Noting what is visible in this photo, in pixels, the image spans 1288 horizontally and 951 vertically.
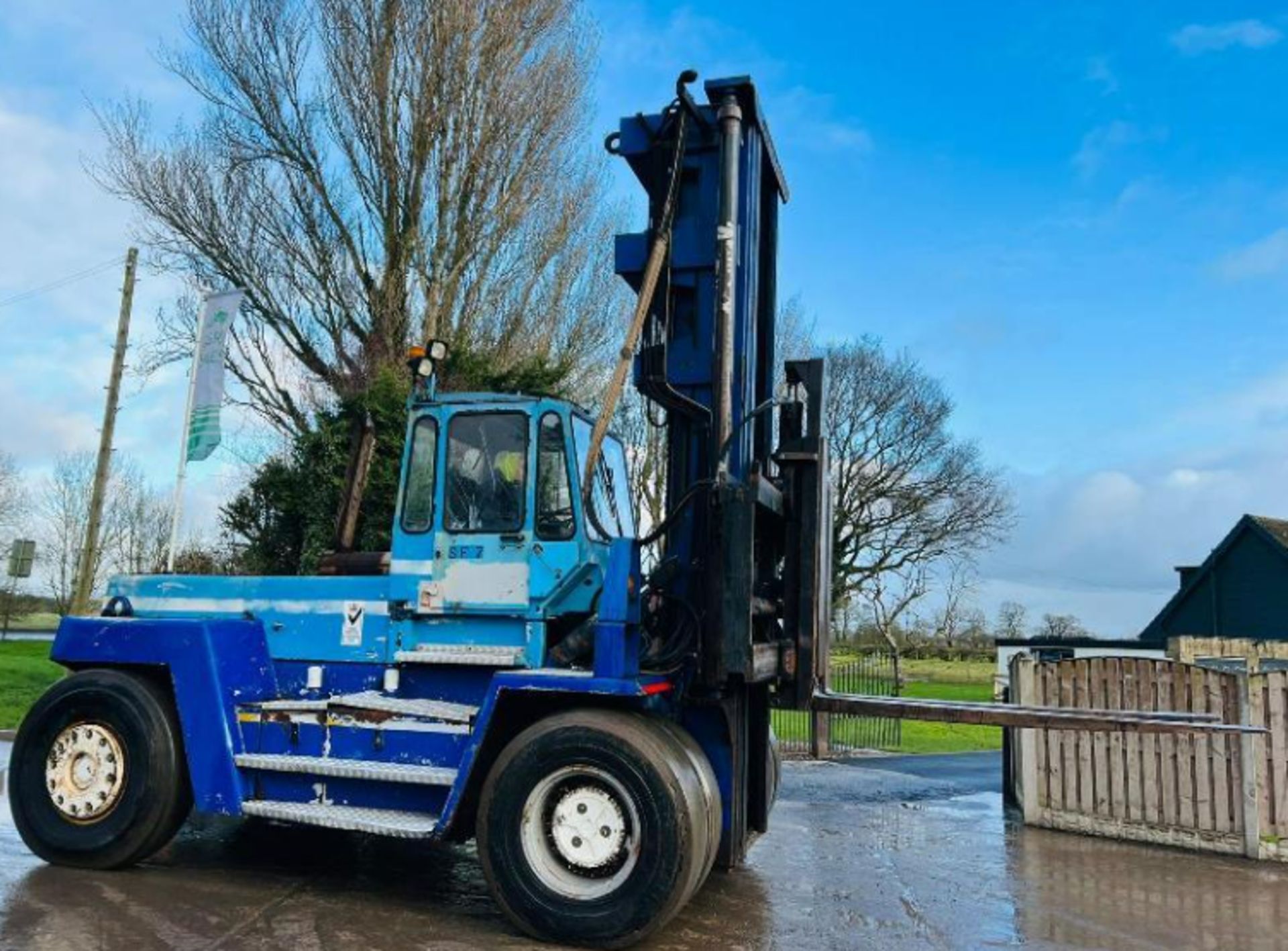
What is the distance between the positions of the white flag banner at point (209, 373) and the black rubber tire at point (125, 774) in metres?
2.81

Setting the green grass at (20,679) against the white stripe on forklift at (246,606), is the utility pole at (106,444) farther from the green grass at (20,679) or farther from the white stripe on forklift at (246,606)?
the white stripe on forklift at (246,606)

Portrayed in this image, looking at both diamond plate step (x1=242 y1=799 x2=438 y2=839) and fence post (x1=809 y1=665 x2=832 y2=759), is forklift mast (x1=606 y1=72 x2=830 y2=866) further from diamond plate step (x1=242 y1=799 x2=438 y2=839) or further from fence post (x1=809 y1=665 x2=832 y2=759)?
fence post (x1=809 y1=665 x2=832 y2=759)

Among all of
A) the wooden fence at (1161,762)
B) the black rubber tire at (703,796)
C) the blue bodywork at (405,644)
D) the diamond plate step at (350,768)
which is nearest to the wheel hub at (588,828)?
the black rubber tire at (703,796)

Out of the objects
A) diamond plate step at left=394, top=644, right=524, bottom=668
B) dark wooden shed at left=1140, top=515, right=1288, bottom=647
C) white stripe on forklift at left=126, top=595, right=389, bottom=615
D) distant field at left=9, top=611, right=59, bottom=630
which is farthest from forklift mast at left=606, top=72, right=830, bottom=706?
distant field at left=9, top=611, right=59, bottom=630

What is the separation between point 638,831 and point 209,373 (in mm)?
7070

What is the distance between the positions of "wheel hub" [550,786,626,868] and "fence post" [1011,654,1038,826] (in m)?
6.13

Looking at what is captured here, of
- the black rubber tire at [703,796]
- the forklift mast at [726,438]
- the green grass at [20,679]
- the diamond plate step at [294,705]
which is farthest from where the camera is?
the green grass at [20,679]

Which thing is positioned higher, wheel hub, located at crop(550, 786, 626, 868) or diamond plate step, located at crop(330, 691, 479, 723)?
diamond plate step, located at crop(330, 691, 479, 723)

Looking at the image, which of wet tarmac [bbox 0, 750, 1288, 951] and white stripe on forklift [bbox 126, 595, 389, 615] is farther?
white stripe on forklift [bbox 126, 595, 389, 615]

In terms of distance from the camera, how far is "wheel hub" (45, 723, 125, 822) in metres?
7.05

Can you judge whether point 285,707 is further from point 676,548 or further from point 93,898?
point 676,548

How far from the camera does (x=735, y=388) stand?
664cm

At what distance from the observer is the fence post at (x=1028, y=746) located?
1036 cm

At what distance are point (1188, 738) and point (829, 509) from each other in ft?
16.0
